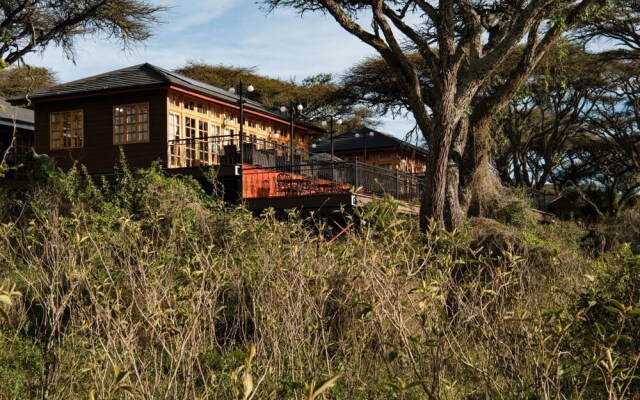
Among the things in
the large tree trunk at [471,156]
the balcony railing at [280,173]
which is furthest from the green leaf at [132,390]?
the balcony railing at [280,173]

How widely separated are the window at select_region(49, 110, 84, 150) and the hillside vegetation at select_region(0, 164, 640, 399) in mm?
11947

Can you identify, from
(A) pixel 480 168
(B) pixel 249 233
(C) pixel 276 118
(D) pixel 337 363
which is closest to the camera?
(D) pixel 337 363

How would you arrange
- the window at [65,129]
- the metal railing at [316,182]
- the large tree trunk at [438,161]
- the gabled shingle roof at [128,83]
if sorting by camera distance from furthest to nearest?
the window at [65,129]
the gabled shingle roof at [128,83]
the metal railing at [316,182]
the large tree trunk at [438,161]

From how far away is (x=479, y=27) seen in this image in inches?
680

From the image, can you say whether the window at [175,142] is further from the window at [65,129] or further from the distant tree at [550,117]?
the distant tree at [550,117]

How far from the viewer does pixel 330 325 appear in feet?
26.9

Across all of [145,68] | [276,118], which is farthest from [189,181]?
[276,118]

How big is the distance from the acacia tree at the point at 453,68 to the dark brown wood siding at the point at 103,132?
17.4 feet

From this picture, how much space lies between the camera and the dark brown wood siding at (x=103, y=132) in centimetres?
2244

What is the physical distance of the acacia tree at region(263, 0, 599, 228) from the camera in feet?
47.7

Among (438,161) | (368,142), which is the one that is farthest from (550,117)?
(438,161)

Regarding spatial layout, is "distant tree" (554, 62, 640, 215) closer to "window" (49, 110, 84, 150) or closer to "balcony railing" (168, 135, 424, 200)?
"balcony railing" (168, 135, 424, 200)

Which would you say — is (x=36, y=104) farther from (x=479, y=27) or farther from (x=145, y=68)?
(x=479, y=27)

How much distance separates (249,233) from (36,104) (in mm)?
15233
